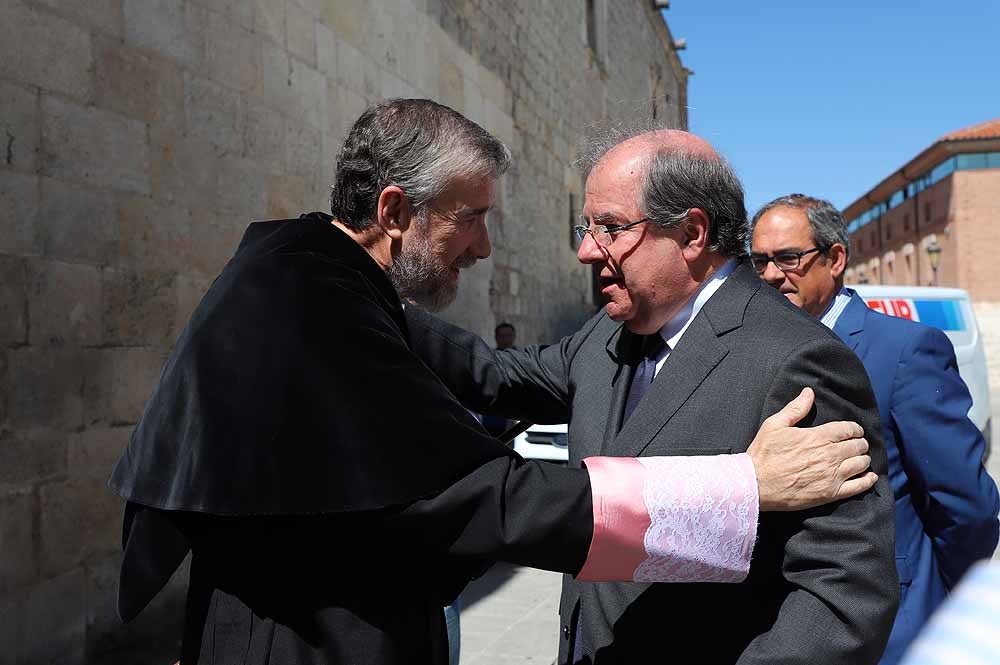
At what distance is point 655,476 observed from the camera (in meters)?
1.41

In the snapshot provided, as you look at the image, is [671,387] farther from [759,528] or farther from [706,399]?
[759,528]

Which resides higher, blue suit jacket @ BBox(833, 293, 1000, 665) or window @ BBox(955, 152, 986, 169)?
window @ BBox(955, 152, 986, 169)

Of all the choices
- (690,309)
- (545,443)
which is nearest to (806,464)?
(690,309)

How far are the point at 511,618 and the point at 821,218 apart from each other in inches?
119

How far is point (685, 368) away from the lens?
1.65 metres

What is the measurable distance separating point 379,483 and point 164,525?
0.39 meters

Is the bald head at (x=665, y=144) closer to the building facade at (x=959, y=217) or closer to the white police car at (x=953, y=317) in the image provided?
the white police car at (x=953, y=317)

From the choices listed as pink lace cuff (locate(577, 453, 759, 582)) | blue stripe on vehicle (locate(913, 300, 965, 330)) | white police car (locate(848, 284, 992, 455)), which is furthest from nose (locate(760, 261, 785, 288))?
blue stripe on vehicle (locate(913, 300, 965, 330))

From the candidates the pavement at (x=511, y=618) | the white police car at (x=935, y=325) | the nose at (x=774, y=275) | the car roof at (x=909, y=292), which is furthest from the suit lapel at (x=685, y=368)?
the car roof at (x=909, y=292)

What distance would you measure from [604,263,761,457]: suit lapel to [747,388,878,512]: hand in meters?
0.22

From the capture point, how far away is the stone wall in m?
3.50

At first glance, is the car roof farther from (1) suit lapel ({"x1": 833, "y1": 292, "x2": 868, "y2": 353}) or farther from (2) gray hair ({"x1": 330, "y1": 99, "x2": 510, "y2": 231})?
(2) gray hair ({"x1": 330, "y1": 99, "x2": 510, "y2": 231})

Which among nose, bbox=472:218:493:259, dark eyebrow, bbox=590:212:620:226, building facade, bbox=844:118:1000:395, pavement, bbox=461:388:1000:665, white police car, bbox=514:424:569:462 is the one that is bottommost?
pavement, bbox=461:388:1000:665

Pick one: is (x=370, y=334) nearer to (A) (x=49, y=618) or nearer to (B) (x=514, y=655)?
(A) (x=49, y=618)
